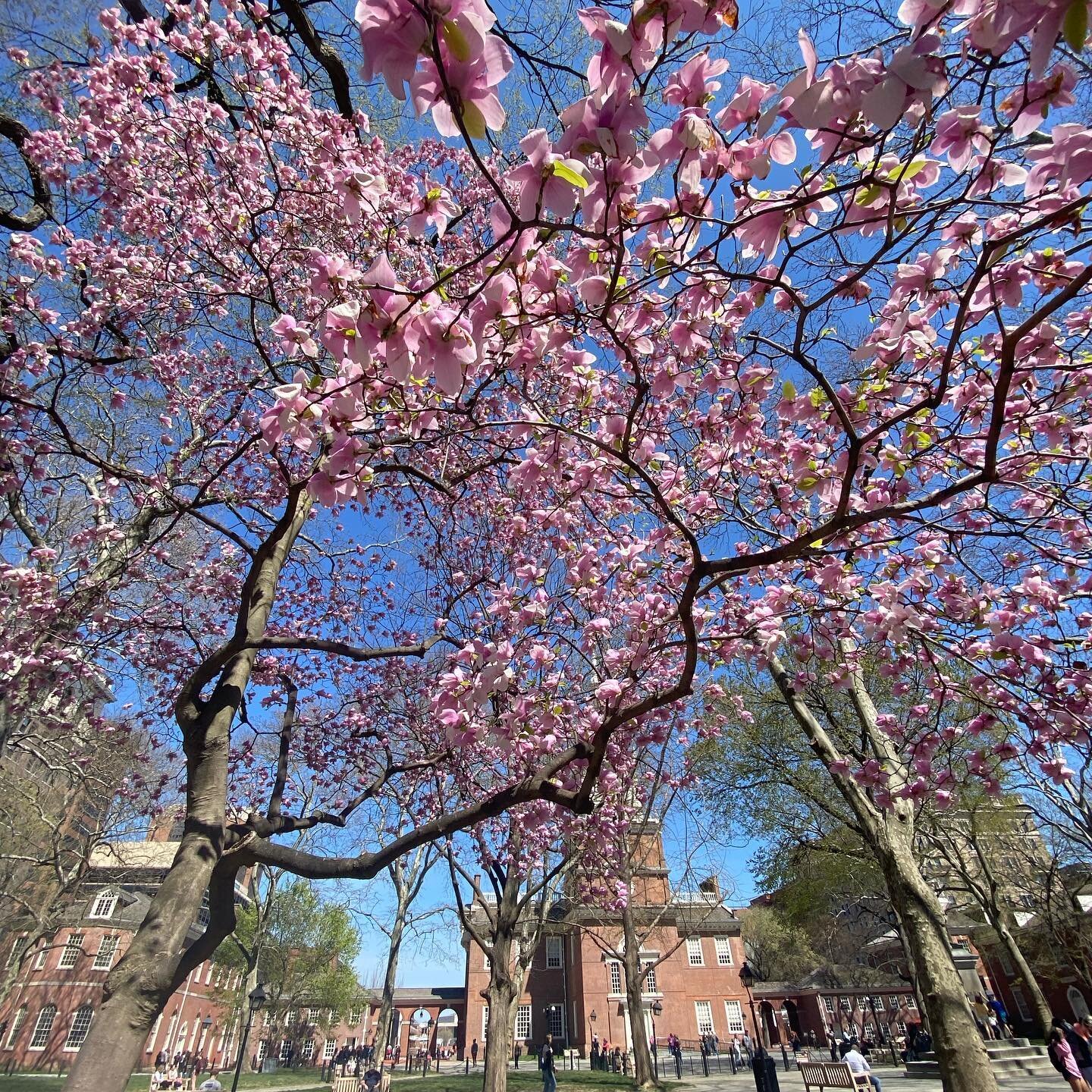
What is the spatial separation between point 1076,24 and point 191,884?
5766mm

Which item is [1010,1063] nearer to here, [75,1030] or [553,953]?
[553,953]

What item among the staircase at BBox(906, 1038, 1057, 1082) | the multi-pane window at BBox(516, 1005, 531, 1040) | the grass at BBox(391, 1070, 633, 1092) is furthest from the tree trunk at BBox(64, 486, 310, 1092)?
the multi-pane window at BBox(516, 1005, 531, 1040)

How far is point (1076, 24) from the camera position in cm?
112

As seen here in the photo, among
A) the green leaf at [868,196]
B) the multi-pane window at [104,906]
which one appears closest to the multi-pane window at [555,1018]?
the multi-pane window at [104,906]

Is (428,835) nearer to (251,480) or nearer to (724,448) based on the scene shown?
(724,448)

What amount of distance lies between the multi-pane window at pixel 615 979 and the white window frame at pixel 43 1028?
24.2m

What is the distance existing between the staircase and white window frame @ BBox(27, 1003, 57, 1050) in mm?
32681

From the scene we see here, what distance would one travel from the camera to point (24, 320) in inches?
204

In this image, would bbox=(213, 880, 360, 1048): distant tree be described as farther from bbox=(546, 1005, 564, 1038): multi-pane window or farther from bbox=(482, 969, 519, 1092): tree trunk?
bbox=(482, 969, 519, 1092): tree trunk

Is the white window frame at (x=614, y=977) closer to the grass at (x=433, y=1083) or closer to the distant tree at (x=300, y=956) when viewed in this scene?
the grass at (x=433, y=1083)

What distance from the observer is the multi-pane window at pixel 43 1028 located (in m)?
26.5

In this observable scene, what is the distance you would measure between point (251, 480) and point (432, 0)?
6.94 metres

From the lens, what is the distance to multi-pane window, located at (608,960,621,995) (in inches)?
1193

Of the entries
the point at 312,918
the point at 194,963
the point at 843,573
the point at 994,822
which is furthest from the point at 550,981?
the point at 843,573
